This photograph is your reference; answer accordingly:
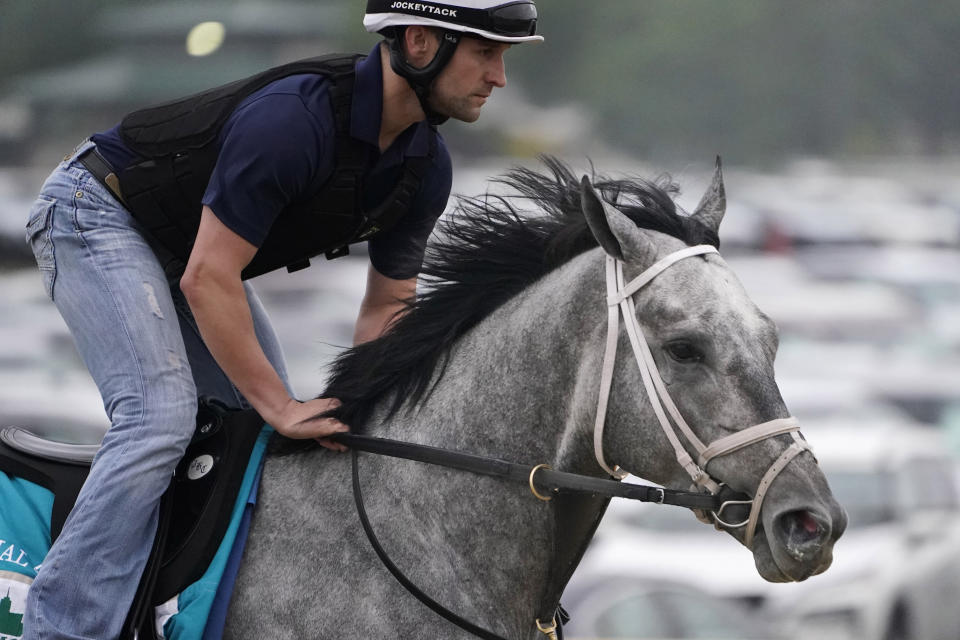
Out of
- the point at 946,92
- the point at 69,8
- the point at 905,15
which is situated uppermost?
the point at 69,8

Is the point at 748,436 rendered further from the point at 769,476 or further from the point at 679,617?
the point at 679,617

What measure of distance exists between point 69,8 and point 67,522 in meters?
7.34

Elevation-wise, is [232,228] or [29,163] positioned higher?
[232,228]

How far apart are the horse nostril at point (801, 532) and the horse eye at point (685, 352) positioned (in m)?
0.39

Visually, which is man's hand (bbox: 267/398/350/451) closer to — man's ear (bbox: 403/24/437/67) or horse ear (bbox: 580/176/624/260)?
horse ear (bbox: 580/176/624/260)

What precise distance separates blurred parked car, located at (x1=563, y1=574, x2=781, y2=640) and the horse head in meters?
4.79

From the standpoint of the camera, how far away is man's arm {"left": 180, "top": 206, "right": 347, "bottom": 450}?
9.05 ft

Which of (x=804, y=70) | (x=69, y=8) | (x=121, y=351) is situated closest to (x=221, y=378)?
(x=121, y=351)

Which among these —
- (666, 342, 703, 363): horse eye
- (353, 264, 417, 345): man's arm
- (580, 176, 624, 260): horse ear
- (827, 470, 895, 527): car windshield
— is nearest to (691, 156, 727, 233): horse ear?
(580, 176, 624, 260): horse ear

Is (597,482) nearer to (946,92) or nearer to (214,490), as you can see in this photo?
(214,490)

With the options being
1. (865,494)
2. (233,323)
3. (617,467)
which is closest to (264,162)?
(233,323)

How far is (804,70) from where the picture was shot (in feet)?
32.5

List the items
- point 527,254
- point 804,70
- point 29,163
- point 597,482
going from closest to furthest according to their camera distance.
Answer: point 597,482
point 527,254
point 29,163
point 804,70

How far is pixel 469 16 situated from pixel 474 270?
0.64 metres
